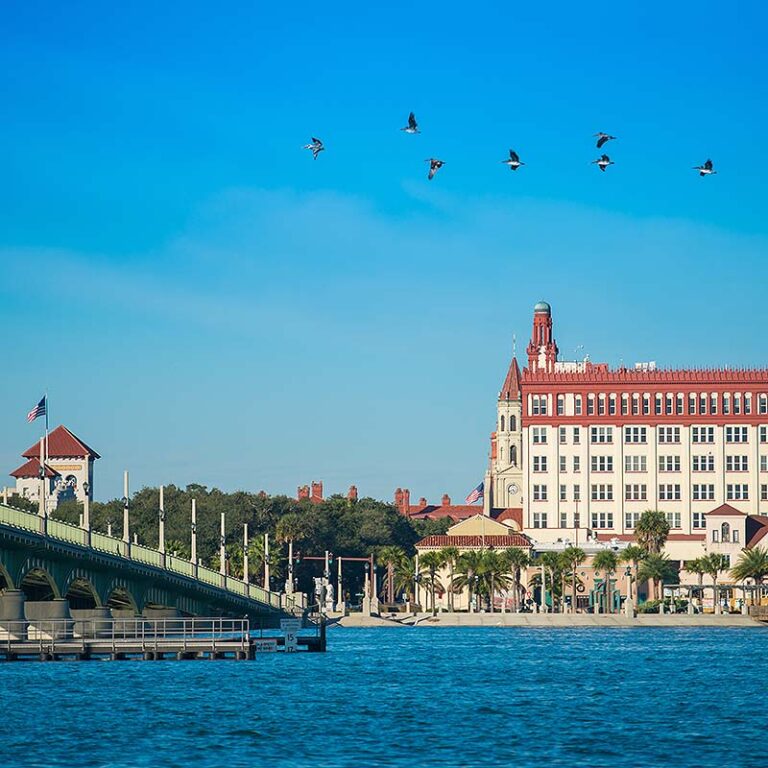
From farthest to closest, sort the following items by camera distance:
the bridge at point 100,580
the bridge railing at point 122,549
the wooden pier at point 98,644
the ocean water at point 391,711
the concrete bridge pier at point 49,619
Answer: the concrete bridge pier at point 49,619, the bridge at point 100,580, the bridge railing at point 122,549, the wooden pier at point 98,644, the ocean water at point 391,711

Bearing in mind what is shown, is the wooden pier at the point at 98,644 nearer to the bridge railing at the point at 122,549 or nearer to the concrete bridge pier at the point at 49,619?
the concrete bridge pier at the point at 49,619

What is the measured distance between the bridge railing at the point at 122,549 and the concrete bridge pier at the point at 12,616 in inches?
164

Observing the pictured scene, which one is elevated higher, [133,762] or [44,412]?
[44,412]

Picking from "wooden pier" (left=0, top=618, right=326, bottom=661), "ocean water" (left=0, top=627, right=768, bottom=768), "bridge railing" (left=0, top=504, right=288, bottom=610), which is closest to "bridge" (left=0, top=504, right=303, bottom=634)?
"bridge railing" (left=0, top=504, right=288, bottom=610)

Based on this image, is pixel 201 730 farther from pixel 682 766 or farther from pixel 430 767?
pixel 682 766

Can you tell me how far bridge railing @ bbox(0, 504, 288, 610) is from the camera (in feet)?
341

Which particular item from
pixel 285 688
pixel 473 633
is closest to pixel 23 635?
pixel 285 688

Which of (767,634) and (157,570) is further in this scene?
(767,634)

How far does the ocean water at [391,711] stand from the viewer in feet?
196

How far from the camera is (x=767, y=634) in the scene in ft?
554

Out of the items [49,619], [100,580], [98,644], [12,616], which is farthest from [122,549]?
[98,644]

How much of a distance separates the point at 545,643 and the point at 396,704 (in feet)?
224

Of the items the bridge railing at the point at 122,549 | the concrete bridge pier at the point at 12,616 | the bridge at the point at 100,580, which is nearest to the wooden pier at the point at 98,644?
the concrete bridge pier at the point at 12,616

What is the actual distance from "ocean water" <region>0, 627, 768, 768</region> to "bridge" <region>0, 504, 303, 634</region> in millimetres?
5166
